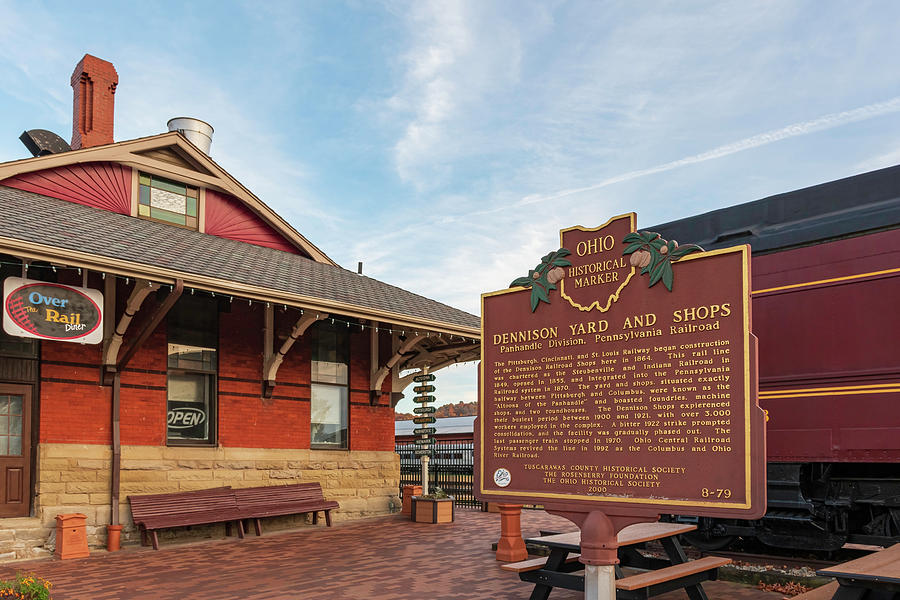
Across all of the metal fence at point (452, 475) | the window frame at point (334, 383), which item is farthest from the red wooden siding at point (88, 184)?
the metal fence at point (452, 475)

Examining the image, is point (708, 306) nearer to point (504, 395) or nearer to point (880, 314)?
point (504, 395)

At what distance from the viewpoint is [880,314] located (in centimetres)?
803

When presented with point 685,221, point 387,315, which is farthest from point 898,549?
point 387,315

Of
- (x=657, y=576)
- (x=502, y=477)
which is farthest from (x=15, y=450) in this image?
(x=657, y=576)

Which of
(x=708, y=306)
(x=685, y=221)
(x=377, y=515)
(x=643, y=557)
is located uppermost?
(x=685, y=221)

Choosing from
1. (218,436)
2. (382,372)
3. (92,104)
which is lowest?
(218,436)

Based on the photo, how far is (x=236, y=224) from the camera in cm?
1580

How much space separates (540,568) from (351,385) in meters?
9.20

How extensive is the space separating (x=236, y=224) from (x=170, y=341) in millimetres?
4082

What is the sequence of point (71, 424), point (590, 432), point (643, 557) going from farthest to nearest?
point (71, 424)
point (643, 557)
point (590, 432)

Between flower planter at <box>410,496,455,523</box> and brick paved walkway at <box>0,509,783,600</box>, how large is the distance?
1228mm

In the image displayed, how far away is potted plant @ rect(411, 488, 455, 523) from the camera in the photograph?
14.2 metres

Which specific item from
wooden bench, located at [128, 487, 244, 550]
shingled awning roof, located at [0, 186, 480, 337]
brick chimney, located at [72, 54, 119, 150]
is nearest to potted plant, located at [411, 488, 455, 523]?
shingled awning roof, located at [0, 186, 480, 337]

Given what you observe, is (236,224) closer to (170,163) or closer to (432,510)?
(170,163)
